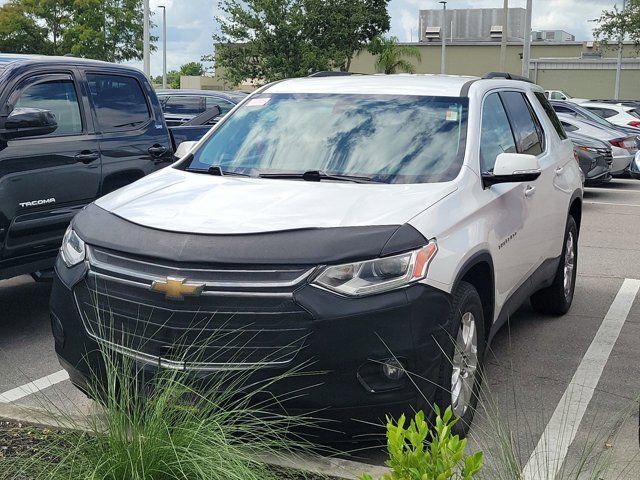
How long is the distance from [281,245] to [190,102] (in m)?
13.0

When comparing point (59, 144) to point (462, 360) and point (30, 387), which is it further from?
point (462, 360)

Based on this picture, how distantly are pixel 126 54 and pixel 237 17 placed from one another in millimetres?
8445

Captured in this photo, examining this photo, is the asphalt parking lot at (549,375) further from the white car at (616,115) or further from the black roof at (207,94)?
the white car at (616,115)

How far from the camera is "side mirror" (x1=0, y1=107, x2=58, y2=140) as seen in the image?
6.09 metres

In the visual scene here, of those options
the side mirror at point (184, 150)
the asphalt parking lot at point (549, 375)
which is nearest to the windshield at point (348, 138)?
the side mirror at point (184, 150)

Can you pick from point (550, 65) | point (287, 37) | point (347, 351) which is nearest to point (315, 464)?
point (347, 351)

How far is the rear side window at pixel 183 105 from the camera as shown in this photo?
649 inches

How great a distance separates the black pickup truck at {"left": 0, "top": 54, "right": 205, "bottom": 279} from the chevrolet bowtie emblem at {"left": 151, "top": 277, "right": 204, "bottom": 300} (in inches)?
96.6

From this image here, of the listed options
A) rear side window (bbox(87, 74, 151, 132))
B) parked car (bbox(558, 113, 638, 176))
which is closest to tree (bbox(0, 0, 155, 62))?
parked car (bbox(558, 113, 638, 176))

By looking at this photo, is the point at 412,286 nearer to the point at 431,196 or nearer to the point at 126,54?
the point at 431,196

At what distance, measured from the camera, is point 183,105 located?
1662 cm

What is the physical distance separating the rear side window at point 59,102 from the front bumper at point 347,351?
3094 millimetres

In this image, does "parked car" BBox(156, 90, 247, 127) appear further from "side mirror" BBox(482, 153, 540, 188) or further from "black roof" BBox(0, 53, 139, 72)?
"side mirror" BBox(482, 153, 540, 188)

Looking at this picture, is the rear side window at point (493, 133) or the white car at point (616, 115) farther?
the white car at point (616, 115)
